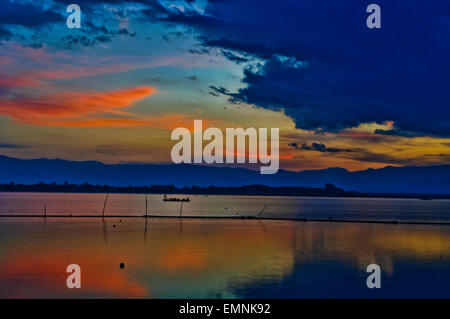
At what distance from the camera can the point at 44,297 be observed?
2652 centimetres

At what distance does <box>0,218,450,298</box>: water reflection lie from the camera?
94.0 ft

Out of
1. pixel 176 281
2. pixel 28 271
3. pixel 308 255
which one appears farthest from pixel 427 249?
pixel 28 271

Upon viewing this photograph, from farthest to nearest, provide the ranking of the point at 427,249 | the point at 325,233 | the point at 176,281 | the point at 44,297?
the point at 325,233, the point at 427,249, the point at 176,281, the point at 44,297

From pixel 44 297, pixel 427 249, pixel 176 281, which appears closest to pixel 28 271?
pixel 44 297

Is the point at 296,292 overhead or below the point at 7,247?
below

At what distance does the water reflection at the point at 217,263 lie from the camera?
1128 inches

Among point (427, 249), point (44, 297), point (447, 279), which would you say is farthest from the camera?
point (427, 249)

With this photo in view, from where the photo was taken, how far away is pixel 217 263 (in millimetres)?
38000
